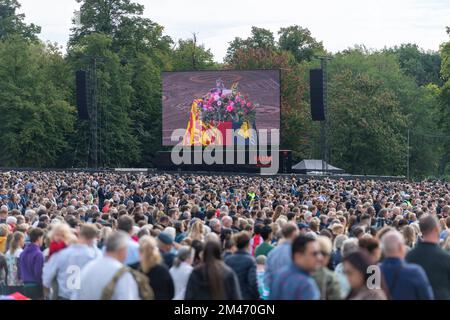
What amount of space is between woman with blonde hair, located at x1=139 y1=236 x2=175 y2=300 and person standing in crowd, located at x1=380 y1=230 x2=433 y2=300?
1873 millimetres

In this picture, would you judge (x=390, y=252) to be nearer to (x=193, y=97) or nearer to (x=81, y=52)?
(x=193, y=97)

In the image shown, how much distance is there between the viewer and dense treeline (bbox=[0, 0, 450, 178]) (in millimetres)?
69500

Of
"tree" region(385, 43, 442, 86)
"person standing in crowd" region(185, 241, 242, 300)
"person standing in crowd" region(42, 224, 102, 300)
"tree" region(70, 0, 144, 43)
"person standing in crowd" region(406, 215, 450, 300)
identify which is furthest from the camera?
"tree" region(385, 43, 442, 86)

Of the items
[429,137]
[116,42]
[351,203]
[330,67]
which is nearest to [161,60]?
[116,42]

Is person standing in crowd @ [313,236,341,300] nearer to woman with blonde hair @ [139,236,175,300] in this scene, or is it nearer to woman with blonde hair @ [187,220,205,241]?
woman with blonde hair @ [139,236,175,300]

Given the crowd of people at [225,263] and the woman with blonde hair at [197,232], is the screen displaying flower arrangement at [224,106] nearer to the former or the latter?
the crowd of people at [225,263]

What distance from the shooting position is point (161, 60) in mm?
79250

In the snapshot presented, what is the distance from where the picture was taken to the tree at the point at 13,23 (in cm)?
8819

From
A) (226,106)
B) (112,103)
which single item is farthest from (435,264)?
(112,103)

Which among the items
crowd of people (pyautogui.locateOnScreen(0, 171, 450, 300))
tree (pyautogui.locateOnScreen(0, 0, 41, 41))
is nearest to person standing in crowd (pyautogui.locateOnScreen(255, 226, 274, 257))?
crowd of people (pyautogui.locateOnScreen(0, 171, 450, 300))

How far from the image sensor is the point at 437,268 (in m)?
8.62

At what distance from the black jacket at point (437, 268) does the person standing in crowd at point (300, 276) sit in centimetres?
134

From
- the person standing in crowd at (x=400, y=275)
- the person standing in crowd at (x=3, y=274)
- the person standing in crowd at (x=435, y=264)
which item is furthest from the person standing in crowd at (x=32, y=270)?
the person standing in crowd at (x=400, y=275)
